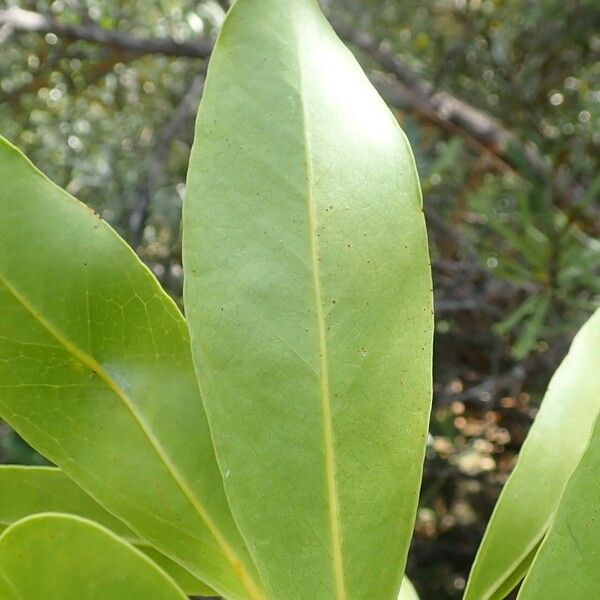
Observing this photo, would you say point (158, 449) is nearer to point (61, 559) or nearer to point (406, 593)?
point (61, 559)

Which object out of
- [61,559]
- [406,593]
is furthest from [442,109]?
[61,559]

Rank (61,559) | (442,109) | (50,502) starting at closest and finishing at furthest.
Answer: (61,559)
(50,502)
(442,109)

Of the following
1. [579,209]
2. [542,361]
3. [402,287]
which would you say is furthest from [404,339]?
[542,361]

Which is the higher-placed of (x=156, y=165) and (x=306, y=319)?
(x=306, y=319)

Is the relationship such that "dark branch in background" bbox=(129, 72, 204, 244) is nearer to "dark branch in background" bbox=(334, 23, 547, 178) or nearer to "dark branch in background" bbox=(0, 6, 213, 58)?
"dark branch in background" bbox=(0, 6, 213, 58)

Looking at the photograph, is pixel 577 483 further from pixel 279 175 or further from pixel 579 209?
pixel 579 209

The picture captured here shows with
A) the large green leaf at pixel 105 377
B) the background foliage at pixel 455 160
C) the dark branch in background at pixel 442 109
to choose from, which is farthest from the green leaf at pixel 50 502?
the dark branch in background at pixel 442 109

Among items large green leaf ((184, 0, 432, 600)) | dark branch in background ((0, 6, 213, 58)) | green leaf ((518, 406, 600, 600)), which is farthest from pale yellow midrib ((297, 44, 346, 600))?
dark branch in background ((0, 6, 213, 58))

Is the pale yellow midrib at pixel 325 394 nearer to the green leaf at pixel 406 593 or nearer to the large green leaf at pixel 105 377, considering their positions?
the large green leaf at pixel 105 377
